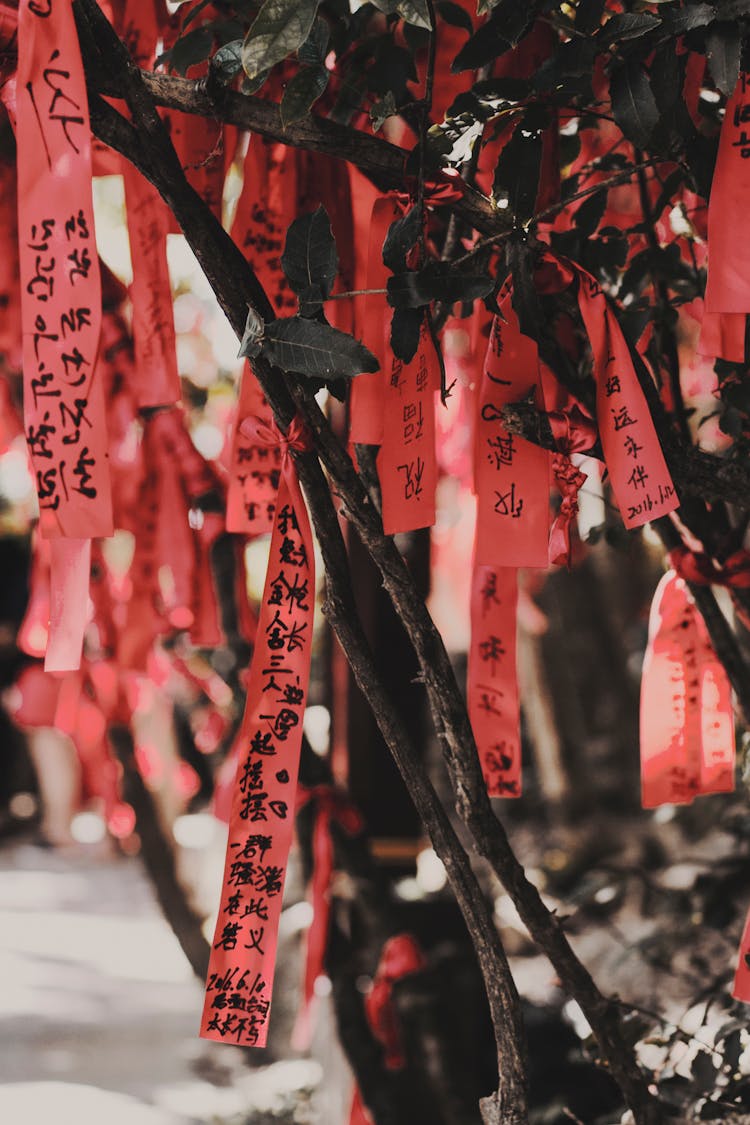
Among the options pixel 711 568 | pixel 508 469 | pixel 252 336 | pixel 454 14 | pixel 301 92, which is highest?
pixel 454 14

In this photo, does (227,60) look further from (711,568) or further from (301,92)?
(711,568)

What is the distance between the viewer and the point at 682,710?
183cm

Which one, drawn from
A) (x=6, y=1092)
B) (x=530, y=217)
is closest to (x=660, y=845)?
(x=6, y=1092)

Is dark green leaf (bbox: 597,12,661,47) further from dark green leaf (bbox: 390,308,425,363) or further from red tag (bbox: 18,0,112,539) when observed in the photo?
red tag (bbox: 18,0,112,539)

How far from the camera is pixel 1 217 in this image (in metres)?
1.99

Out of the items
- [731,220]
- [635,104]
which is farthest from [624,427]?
[635,104]

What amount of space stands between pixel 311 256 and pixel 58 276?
0.28m

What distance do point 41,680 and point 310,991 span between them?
1280 millimetres

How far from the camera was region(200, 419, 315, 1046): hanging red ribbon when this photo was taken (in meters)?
1.38

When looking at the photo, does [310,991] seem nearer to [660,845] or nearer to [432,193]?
[432,193]

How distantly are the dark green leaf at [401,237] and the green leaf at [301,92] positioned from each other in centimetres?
16

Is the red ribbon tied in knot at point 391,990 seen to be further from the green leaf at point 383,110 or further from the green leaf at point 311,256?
the green leaf at point 383,110

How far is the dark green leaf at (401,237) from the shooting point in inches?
47.6

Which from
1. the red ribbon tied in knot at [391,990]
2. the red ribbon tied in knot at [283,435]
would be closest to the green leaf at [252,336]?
the red ribbon tied in knot at [283,435]
